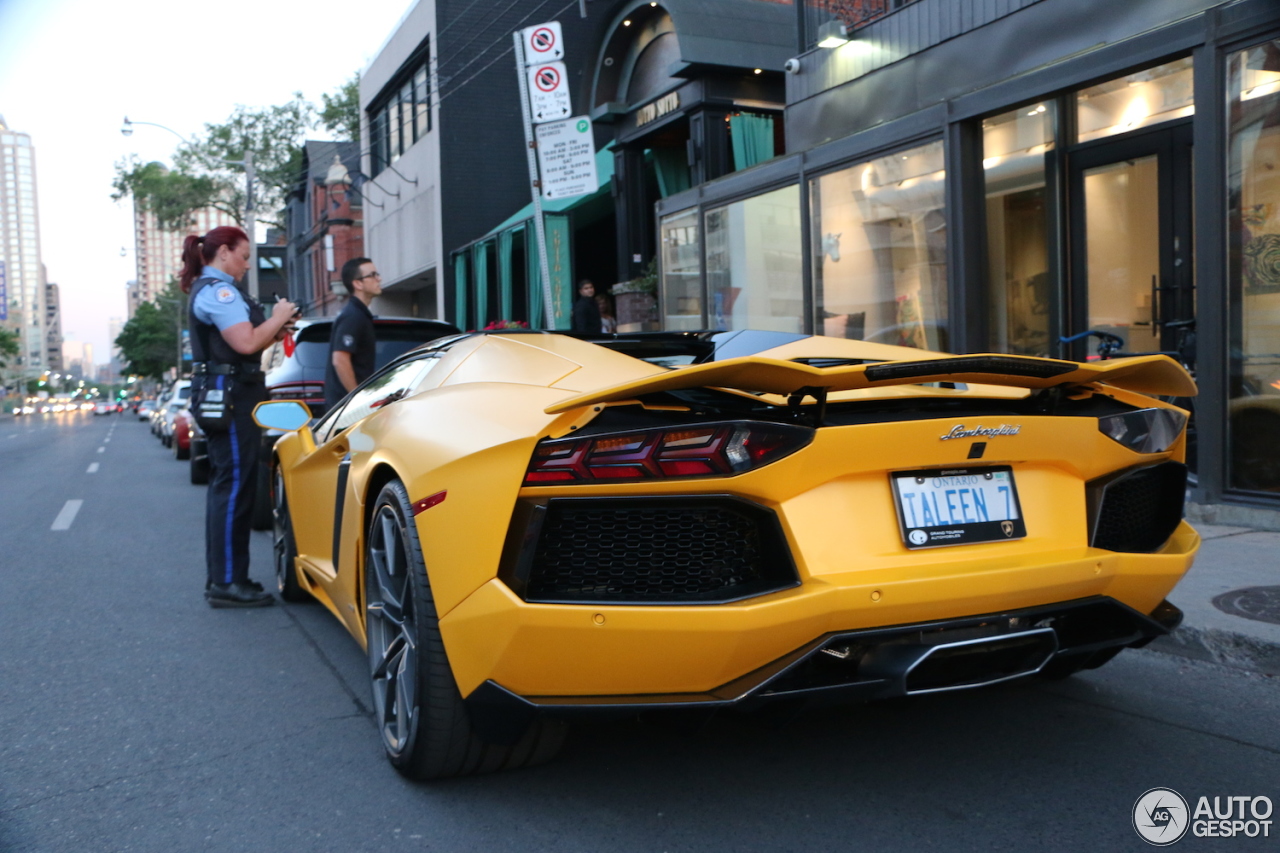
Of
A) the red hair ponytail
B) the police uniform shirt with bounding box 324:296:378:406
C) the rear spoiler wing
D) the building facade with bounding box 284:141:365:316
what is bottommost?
the rear spoiler wing

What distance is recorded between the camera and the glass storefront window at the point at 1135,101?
738 cm

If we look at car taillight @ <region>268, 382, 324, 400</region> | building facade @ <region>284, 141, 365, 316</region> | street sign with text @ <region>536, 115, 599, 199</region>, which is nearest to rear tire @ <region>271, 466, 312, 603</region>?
car taillight @ <region>268, 382, 324, 400</region>

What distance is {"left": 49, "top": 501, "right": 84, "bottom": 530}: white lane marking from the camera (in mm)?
8383

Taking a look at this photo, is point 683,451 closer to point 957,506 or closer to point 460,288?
point 957,506

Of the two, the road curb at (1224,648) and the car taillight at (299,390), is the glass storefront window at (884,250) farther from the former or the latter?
the road curb at (1224,648)

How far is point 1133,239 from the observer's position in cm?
805

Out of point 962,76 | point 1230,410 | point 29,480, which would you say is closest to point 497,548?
point 1230,410

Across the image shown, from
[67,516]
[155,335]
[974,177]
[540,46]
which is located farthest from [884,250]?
[155,335]

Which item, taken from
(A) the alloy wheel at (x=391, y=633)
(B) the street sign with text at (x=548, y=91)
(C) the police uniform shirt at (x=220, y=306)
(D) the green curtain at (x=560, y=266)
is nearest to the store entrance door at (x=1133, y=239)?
(B) the street sign with text at (x=548, y=91)

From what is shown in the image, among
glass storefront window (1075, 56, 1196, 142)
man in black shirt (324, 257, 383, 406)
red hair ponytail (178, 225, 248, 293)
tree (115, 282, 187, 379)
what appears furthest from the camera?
tree (115, 282, 187, 379)

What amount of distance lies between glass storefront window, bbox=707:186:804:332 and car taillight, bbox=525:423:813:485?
889 centimetres

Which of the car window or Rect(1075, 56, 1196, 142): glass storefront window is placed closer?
the car window

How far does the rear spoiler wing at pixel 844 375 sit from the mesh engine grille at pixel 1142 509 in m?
0.34

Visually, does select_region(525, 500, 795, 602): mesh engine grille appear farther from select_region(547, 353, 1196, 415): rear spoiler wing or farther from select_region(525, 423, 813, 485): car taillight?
select_region(547, 353, 1196, 415): rear spoiler wing
